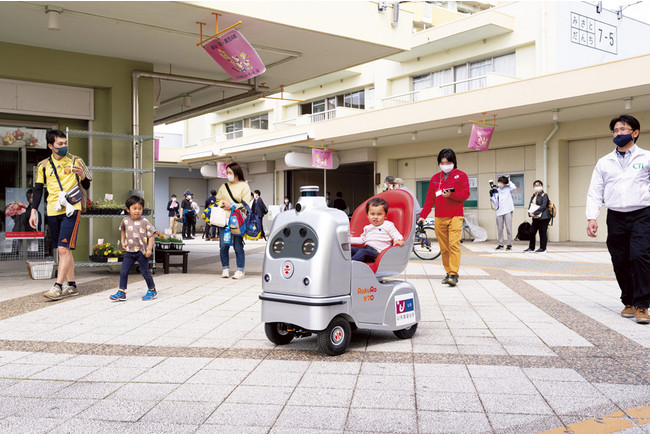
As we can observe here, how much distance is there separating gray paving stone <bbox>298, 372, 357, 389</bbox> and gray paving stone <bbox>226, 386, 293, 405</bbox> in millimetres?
167

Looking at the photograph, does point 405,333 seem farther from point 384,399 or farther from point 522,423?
point 522,423

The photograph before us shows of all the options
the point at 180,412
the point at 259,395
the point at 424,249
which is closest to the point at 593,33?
the point at 424,249

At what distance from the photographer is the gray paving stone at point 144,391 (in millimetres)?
3236

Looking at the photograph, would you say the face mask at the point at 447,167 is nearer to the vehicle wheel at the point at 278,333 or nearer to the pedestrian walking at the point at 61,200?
the vehicle wheel at the point at 278,333

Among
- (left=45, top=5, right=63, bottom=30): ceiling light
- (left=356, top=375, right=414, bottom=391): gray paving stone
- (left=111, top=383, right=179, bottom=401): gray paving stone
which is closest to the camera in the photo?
(left=111, top=383, right=179, bottom=401): gray paving stone

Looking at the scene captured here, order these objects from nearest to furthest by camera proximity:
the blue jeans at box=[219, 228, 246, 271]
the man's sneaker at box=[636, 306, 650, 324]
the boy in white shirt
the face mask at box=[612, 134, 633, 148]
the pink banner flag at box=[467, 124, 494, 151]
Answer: the boy in white shirt
the man's sneaker at box=[636, 306, 650, 324]
the face mask at box=[612, 134, 633, 148]
the blue jeans at box=[219, 228, 246, 271]
the pink banner flag at box=[467, 124, 494, 151]

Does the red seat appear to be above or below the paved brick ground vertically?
above

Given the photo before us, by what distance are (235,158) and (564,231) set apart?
57.2 ft

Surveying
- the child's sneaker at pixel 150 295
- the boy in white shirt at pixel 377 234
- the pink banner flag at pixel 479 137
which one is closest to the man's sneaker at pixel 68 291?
the child's sneaker at pixel 150 295

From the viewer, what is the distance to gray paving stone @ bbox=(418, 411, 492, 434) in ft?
8.95

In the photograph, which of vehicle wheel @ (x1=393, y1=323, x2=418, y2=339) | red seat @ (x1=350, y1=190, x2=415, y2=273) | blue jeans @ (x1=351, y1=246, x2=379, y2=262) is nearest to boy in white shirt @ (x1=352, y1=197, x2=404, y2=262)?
blue jeans @ (x1=351, y1=246, x2=379, y2=262)

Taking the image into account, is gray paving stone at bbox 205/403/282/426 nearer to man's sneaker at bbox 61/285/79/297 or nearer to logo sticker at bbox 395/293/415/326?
logo sticker at bbox 395/293/415/326

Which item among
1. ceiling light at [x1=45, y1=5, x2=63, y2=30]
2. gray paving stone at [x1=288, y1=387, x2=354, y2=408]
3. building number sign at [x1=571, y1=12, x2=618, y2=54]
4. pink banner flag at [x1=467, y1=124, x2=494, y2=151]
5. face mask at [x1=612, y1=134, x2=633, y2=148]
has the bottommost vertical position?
gray paving stone at [x1=288, y1=387, x2=354, y2=408]

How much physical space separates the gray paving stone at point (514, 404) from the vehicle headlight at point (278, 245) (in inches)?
70.1
